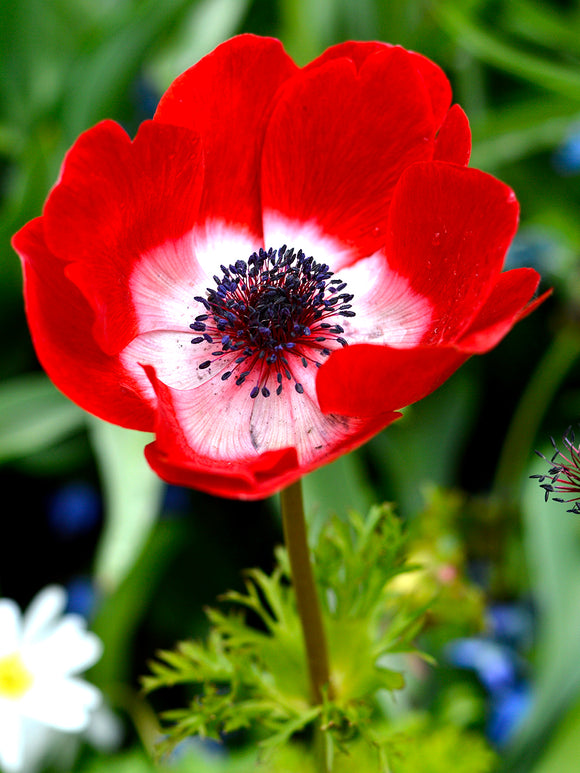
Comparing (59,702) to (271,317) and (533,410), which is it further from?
(533,410)

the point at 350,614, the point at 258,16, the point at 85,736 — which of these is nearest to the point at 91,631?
the point at 85,736

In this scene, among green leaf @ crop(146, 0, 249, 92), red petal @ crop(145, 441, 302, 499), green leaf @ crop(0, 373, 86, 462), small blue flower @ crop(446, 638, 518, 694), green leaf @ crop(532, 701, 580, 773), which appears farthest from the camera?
green leaf @ crop(146, 0, 249, 92)

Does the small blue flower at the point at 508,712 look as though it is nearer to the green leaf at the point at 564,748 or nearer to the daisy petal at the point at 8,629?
the green leaf at the point at 564,748

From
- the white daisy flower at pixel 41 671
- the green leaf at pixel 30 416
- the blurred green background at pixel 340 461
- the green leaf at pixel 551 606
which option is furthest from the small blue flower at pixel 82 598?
the green leaf at pixel 551 606

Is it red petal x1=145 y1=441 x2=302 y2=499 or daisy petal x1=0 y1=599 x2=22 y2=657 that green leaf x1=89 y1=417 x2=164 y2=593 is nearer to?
daisy petal x1=0 y1=599 x2=22 y2=657

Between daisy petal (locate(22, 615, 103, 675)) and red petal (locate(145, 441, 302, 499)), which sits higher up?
red petal (locate(145, 441, 302, 499))

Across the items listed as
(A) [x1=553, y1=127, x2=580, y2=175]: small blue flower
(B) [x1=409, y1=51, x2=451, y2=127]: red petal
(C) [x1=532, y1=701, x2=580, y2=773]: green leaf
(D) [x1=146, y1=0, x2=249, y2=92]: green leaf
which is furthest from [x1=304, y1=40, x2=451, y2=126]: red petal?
(D) [x1=146, y1=0, x2=249, y2=92]: green leaf
